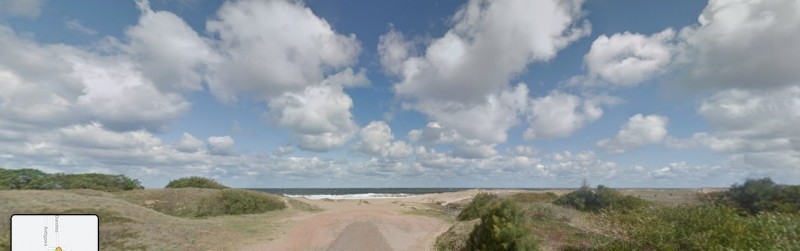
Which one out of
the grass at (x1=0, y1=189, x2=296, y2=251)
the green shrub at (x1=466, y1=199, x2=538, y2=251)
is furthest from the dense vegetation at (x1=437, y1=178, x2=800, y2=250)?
the grass at (x1=0, y1=189, x2=296, y2=251)

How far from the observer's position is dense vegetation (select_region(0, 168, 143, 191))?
45906mm

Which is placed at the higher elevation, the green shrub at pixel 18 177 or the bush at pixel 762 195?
the green shrub at pixel 18 177

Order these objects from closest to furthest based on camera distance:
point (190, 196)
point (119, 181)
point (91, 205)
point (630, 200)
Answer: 1. point (91, 205)
2. point (630, 200)
3. point (190, 196)
4. point (119, 181)

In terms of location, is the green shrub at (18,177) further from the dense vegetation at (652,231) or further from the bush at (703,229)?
the bush at (703,229)

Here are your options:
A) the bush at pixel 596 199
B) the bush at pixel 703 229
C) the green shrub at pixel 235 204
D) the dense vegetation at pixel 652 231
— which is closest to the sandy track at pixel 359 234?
the dense vegetation at pixel 652 231

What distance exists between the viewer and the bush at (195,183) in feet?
187

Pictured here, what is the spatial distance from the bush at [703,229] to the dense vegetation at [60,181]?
54.9 m

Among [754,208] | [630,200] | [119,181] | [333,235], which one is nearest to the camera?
[333,235]

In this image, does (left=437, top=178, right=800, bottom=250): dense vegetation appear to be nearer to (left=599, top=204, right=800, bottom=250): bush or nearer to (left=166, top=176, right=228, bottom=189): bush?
(left=599, top=204, right=800, bottom=250): bush

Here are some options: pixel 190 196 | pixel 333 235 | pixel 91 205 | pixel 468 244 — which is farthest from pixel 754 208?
pixel 190 196

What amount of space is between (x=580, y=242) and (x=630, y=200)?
63.4ft

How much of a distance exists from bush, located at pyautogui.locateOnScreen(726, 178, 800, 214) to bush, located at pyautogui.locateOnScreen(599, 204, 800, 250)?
20.7 metres

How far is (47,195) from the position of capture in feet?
102

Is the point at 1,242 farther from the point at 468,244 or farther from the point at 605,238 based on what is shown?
the point at 605,238
